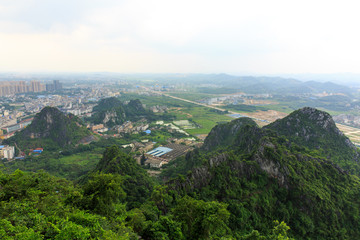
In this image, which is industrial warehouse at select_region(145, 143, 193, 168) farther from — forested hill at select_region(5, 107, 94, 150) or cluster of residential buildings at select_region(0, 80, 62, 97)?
cluster of residential buildings at select_region(0, 80, 62, 97)

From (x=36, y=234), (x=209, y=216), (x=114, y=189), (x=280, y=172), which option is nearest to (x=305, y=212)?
(x=280, y=172)

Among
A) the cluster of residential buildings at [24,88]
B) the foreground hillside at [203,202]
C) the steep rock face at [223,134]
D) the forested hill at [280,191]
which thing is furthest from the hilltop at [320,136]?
the cluster of residential buildings at [24,88]

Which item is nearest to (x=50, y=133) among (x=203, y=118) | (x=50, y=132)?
(x=50, y=132)

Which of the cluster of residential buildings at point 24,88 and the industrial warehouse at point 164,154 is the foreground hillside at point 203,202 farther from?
the cluster of residential buildings at point 24,88

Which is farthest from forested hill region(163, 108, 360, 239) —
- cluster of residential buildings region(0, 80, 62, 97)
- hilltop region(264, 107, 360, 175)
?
cluster of residential buildings region(0, 80, 62, 97)

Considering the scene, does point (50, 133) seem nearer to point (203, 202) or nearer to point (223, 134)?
point (223, 134)

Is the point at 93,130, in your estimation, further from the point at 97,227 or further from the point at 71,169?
the point at 97,227

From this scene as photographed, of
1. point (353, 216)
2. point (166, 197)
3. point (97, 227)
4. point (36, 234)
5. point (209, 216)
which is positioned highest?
point (36, 234)
